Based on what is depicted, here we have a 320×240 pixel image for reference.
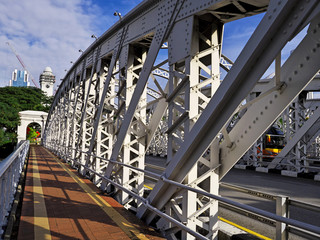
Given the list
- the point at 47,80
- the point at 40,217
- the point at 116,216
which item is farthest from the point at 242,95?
the point at 47,80

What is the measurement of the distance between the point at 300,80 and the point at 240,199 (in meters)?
6.38

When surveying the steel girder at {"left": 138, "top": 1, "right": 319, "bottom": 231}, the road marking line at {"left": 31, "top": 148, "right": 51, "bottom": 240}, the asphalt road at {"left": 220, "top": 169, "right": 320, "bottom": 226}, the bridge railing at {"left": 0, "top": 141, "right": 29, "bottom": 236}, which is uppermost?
the steel girder at {"left": 138, "top": 1, "right": 319, "bottom": 231}

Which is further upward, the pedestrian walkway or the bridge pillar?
the bridge pillar

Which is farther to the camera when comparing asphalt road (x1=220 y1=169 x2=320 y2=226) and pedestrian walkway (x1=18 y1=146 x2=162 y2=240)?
asphalt road (x1=220 y1=169 x2=320 y2=226)

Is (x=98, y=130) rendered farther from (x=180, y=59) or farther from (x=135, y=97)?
(x=180, y=59)

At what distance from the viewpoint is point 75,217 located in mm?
5418

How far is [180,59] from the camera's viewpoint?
4695 millimetres

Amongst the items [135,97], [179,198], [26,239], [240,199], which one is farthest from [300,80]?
[240,199]

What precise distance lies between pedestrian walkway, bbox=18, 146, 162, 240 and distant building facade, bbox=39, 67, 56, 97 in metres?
117

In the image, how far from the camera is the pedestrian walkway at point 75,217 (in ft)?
15.0

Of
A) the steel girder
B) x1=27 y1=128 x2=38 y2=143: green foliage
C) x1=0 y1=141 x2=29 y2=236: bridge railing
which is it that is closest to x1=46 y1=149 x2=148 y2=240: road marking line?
the steel girder

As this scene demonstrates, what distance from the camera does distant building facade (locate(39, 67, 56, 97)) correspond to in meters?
116

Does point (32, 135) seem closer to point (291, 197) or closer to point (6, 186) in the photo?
point (6, 186)

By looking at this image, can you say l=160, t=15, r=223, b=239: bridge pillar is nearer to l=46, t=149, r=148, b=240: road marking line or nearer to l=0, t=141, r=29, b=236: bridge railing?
l=46, t=149, r=148, b=240: road marking line
